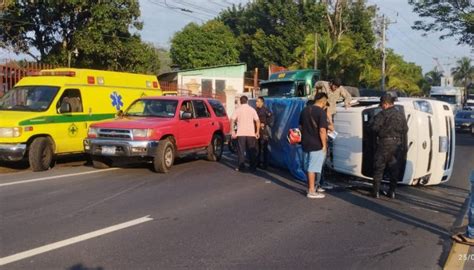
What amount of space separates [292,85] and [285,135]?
7405mm

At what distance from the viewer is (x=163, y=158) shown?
1199 centimetres

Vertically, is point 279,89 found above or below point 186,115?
above

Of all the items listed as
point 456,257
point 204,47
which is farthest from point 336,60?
point 456,257

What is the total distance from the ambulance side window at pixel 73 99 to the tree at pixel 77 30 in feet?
47.7

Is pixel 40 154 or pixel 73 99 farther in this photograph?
pixel 73 99

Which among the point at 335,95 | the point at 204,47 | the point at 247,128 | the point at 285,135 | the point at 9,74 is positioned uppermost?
the point at 204,47

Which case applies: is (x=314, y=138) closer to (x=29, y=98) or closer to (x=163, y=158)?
(x=163, y=158)

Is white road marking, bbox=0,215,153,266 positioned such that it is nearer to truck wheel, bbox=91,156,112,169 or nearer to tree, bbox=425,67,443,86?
truck wheel, bbox=91,156,112,169

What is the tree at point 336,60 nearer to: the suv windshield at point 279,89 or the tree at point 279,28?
the tree at point 279,28

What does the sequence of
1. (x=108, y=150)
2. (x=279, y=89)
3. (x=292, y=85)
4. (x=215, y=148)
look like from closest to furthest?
(x=108, y=150) → (x=215, y=148) → (x=292, y=85) → (x=279, y=89)

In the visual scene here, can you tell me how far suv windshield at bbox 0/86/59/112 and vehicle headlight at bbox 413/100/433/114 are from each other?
314 inches

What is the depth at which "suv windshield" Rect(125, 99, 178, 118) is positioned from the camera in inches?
→ 514

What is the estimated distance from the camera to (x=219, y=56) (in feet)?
174

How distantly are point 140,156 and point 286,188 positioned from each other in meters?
3.31
